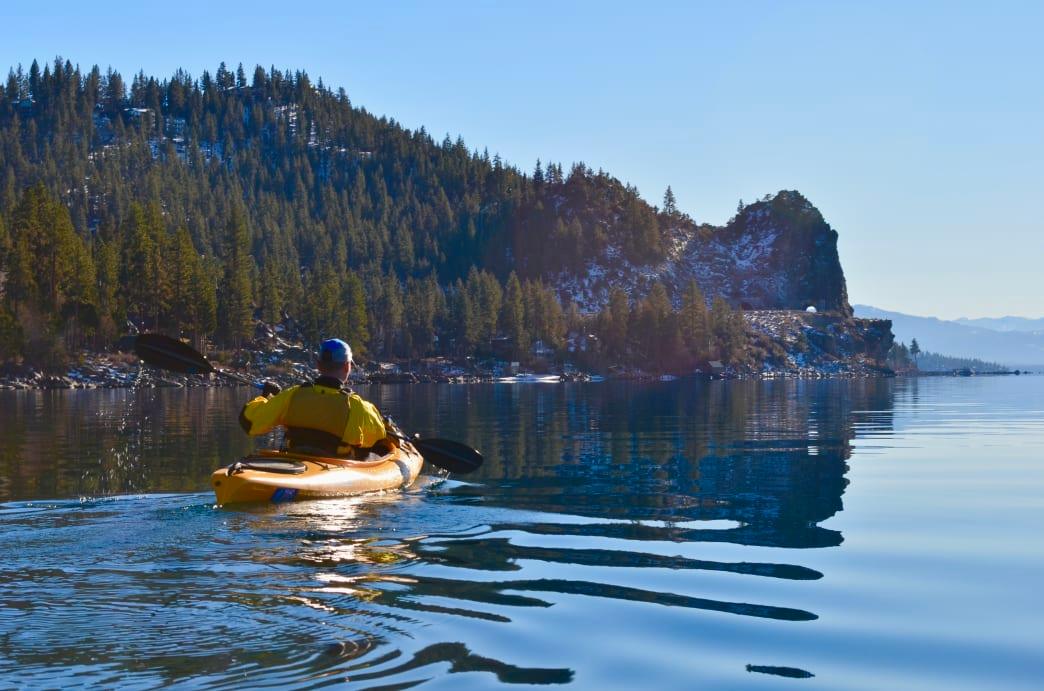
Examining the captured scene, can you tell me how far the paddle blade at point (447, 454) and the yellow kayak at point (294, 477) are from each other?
1686mm

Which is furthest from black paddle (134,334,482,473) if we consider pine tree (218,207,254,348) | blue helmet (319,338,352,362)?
pine tree (218,207,254,348)

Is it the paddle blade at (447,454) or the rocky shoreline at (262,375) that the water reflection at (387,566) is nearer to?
the paddle blade at (447,454)

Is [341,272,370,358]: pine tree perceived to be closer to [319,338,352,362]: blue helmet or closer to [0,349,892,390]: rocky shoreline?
[0,349,892,390]: rocky shoreline

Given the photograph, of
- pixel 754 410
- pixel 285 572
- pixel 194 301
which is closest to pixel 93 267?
pixel 194 301

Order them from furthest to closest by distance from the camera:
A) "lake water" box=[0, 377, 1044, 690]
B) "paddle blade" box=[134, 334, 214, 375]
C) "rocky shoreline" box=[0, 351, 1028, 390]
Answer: "rocky shoreline" box=[0, 351, 1028, 390]
"paddle blade" box=[134, 334, 214, 375]
"lake water" box=[0, 377, 1044, 690]

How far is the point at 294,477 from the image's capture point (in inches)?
677

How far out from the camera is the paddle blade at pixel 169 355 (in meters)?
21.2

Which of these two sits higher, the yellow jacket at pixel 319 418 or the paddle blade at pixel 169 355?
the paddle blade at pixel 169 355

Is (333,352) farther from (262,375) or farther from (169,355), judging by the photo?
(262,375)

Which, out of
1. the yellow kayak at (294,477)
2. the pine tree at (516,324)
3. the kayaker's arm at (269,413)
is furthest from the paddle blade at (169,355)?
the pine tree at (516,324)

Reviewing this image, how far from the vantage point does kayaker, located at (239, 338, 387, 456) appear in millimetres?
17391

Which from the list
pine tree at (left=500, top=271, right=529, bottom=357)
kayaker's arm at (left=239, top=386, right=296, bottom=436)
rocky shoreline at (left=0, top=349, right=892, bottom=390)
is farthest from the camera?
pine tree at (left=500, top=271, right=529, bottom=357)

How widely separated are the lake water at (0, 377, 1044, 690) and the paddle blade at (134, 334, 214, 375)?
7.71 feet

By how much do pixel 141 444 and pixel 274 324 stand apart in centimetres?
12427
